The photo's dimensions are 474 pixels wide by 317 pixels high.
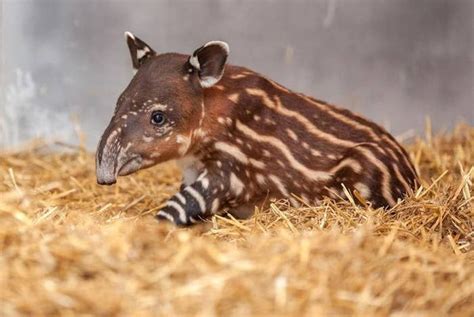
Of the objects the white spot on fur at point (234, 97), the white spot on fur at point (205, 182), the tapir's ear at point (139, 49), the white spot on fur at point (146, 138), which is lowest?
the white spot on fur at point (205, 182)

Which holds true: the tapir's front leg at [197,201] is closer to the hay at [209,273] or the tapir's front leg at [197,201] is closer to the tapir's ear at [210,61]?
the tapir's ear at [210,61]

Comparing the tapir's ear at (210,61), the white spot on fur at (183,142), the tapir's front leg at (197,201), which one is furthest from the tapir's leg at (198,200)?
the tapir's ear at (210,61)

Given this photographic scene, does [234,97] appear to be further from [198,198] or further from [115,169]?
[115,169]

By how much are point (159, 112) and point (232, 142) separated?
46cm

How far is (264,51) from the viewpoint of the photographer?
7.38m

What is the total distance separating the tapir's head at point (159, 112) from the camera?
16.5 ft

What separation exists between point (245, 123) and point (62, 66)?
2.45 m

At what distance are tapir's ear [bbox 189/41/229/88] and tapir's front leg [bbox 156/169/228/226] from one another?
0.53m

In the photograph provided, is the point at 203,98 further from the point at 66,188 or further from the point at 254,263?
the point at 254,263

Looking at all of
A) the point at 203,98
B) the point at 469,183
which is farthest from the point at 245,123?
the point at 469,183

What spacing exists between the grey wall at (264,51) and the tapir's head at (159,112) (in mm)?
2034

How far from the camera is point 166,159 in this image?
205 inches

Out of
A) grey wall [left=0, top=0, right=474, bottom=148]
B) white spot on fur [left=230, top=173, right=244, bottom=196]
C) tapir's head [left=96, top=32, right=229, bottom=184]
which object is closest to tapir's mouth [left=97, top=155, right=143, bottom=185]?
tapir's head [left=96, top=32, right=229, bottom=184]

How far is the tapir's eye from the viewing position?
5.11 meters
